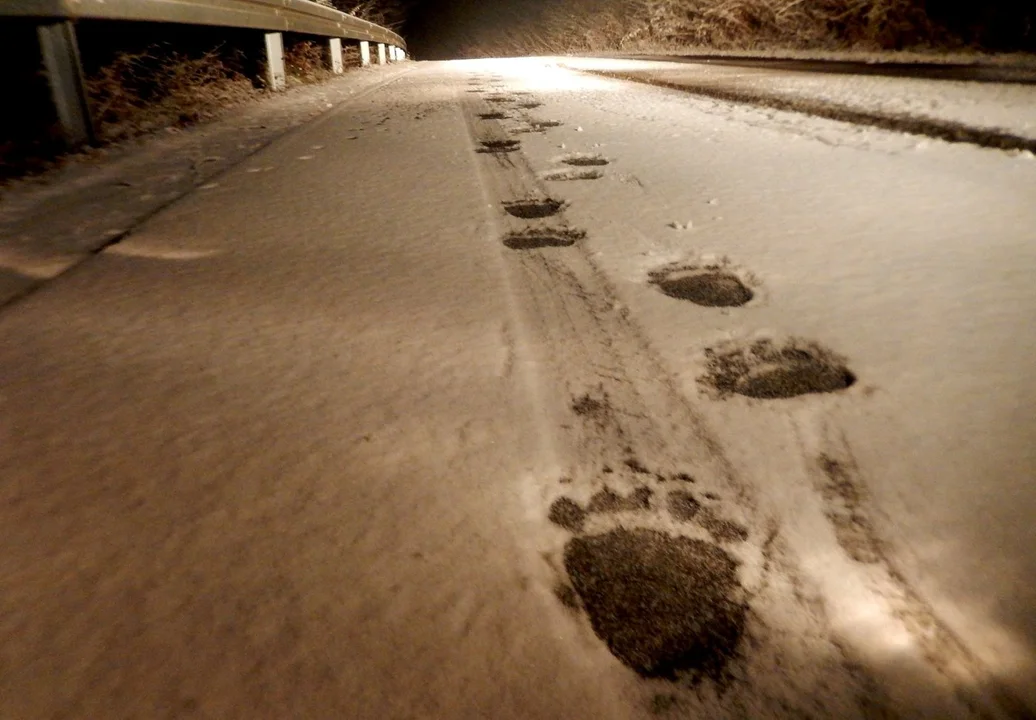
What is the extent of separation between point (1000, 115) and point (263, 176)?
2.60m

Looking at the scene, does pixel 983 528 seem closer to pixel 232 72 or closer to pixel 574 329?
pixel 574 329

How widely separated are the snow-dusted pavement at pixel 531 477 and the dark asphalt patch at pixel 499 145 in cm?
111

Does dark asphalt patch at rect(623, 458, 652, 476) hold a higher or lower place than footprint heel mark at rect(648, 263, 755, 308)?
lower

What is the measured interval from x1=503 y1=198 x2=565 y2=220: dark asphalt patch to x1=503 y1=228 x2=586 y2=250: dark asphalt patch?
4.7 inches

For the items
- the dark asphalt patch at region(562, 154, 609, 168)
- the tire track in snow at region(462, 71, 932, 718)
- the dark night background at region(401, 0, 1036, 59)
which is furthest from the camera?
the dark night background at region(401, 0, 1036, 59)

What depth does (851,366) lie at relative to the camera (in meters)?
0.81

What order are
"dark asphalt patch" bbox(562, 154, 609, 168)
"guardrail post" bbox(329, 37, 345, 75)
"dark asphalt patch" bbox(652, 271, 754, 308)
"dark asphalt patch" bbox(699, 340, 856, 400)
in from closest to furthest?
"dark asphalt patch" bbox(699, 340, 856, 400), "dark asphalt patch" bbox(652, 271, 754, 308), "dark asphalt patch" bbox(562, 154, 609, 168), "guardrail post" bbox(329, 37, 345, 75)

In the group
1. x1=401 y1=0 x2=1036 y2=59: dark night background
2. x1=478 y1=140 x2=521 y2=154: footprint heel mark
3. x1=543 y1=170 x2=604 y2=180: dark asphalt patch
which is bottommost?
x1=543 y1=170 x2=604 y2=180: dark asphalt patch

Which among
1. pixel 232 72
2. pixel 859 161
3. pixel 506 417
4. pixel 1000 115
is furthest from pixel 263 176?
pixel 232 72

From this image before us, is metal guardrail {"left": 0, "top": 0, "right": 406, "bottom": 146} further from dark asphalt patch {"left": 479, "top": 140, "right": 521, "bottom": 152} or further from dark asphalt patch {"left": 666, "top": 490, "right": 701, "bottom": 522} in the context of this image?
dark asphalt patch {"left": 666, "top": 490, "right": 701, "bottom": 522}

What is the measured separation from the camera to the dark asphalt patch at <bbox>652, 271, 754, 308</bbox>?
1020mm

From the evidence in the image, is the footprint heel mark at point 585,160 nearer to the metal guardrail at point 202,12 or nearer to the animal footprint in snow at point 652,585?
the animal footprint in snow at point 652,585

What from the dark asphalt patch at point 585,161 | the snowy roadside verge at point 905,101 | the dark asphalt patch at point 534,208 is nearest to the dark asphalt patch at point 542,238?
the dark asphalt patch at point 534,208

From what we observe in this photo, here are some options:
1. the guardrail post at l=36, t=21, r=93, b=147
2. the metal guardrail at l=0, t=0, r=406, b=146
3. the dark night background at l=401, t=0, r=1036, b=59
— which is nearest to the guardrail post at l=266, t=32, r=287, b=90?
the metal guardrail at l=0, t=0, r=406, b=146
